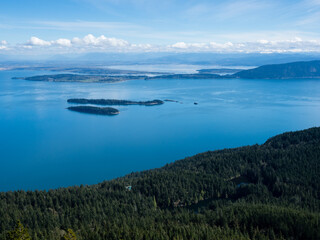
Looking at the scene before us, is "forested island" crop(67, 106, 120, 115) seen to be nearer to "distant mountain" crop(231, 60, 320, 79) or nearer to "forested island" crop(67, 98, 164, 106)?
"forested island" crop(67, 98, 164, 106)

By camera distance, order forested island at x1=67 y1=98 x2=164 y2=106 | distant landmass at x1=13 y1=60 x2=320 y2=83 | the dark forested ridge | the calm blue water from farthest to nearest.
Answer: distant landmass at x1=13 y1=60 x2=320 y2=83 < forested island at x1=67 y1=98 x2=164 y2=106 < the calm blue water < the dark forested ridge

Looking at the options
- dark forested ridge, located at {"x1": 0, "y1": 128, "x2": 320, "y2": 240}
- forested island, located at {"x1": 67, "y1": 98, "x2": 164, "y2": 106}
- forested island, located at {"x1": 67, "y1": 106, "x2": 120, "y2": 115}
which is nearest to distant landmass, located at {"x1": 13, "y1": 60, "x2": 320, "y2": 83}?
forested island, located at {"x1": 67, "y1": 98, "x2": 164, "y2": 106}

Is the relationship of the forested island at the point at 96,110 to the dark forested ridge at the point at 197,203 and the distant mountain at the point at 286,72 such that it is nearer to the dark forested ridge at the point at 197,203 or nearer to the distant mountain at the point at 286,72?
the dark forested ridge at the point at 197,203

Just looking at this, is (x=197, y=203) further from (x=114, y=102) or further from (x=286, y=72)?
(x=286, y=72)

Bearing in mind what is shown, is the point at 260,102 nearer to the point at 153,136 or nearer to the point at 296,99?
the point at 296,99

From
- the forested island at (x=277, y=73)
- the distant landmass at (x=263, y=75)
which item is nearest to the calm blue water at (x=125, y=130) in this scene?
the distant landmass at (x=263, y=75)
